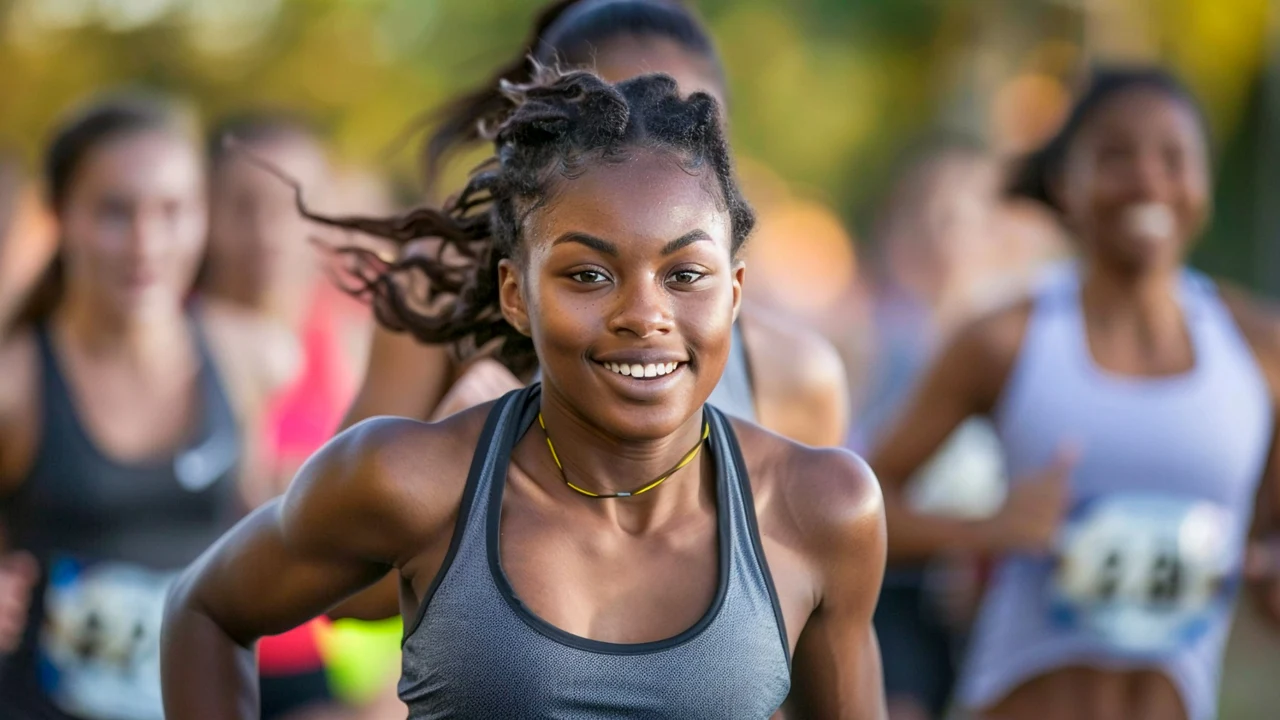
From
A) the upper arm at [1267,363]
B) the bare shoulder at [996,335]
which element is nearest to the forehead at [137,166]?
the bare shoulder at [996,335]

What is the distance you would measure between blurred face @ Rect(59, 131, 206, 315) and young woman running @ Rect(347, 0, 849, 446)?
1612 millimetres

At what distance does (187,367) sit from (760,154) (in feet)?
62.1

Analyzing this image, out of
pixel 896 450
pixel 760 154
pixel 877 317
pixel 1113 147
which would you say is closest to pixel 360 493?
pixel 896 450

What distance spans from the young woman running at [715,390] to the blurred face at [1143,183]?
1.60 meters

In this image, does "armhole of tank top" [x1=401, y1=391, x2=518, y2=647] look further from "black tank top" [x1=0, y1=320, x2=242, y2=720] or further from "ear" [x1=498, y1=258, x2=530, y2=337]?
"black tank top" [x1=0, y1=320, x2=242, y2=720]

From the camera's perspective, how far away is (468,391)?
3.23 metres

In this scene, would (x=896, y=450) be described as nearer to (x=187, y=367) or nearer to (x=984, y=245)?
(x=187, y=367)

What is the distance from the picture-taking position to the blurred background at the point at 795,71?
1636 centimetres

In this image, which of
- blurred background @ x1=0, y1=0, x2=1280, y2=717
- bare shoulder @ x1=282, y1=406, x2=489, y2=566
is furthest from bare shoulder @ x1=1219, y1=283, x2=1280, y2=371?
blurred background @ x1=0, y1=0, x2=1280, y2=717

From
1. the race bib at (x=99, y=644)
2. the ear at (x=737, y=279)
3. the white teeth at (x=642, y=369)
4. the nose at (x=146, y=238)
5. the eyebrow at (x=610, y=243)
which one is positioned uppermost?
the eyebrow at (x=610, y=243)

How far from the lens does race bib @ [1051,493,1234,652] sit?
465 cm

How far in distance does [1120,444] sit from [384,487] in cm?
281

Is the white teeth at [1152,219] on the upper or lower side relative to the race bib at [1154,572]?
upper

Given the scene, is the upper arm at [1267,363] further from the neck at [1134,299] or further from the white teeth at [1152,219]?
the white teeth at [1152,219]
